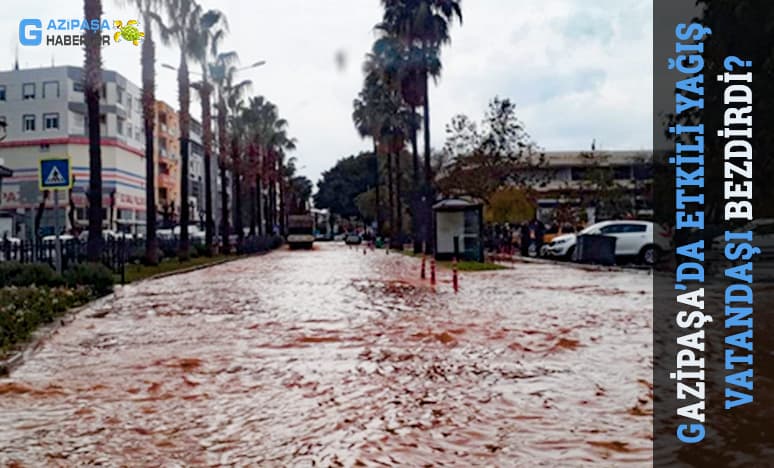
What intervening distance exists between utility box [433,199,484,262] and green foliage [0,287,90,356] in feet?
58.8

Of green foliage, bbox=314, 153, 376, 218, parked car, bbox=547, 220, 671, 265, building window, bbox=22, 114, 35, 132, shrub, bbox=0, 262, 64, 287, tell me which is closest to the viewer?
shrub, bbox=0, 262, 64, 287

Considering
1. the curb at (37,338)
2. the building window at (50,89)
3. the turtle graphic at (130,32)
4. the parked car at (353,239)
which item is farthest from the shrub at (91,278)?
the parked car at (353,239)

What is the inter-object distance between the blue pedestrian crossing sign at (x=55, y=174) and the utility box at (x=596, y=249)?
750 inches

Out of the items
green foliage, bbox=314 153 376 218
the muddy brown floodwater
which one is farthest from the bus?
the muddy brown floodwater

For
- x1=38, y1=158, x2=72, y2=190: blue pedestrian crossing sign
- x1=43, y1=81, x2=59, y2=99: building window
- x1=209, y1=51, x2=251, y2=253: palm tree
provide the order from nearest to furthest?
x1=38, y1=158, x2=72, y2=190: blue pedestrian crossing sign < x1=209, y1=51, x2=251, y2=253: palm tree < x1=43, y1=81, x2=59, y2=99: building window

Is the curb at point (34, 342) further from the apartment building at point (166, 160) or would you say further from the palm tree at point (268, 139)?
the apartment building at point (166, 160)

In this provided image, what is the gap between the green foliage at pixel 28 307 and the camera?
11.4m

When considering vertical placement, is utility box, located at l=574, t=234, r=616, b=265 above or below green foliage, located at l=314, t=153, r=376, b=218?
below

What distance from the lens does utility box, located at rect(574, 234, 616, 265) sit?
30.0m

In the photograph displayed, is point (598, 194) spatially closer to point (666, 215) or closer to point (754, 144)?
point (666, 215)

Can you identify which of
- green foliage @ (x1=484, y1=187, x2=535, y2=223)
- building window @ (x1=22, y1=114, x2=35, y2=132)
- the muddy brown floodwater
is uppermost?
building window @ (x1=22, y1=114, x2=35, y2=132)

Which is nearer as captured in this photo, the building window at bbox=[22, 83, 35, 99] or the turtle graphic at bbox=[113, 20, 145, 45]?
the turtle graphic at bbox=[113, 20, 145, 45]

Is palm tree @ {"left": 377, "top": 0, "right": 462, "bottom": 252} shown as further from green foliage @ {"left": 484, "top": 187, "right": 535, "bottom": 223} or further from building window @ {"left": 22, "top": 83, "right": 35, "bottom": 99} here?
building window @ {"left": 22, "top": 83, "right": 35, "bottom": 99}

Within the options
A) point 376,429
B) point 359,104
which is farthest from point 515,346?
point 359,104
